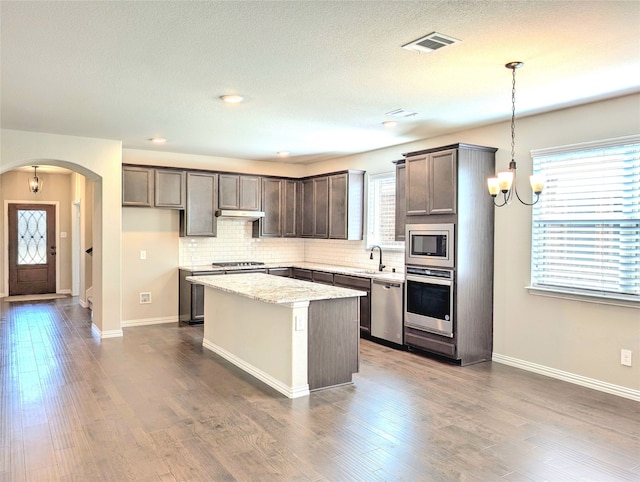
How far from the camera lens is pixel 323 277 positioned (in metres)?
7.03

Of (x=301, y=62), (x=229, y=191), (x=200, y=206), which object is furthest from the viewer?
(x=229, y=191)

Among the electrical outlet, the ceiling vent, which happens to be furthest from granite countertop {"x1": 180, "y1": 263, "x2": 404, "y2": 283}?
the ceiling vent

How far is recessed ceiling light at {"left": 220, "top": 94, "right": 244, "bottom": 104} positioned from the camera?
416 centimetres

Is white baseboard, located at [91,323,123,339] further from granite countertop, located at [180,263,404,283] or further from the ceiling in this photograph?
the ceiling

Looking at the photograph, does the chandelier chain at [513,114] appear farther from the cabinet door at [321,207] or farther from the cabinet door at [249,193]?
the cabinet door at [249,193]

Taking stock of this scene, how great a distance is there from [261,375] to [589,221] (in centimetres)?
333

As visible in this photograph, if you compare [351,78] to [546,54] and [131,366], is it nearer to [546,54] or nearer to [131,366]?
[546,54]

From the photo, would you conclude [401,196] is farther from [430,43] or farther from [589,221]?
[430,43]

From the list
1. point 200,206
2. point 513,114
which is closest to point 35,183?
point 200,206

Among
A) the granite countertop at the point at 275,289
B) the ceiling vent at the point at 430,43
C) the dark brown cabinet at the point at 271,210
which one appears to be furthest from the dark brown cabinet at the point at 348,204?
the ceiling vent at the point at 430,43

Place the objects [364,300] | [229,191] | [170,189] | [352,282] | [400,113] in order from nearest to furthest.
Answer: [400,113] < [364,300] < [352,282] < [170,189] < [229,191]

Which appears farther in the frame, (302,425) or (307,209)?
(307,209)

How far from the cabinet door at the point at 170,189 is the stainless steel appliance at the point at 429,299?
356 centimetres

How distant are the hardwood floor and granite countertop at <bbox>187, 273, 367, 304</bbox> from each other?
0.84 metres
